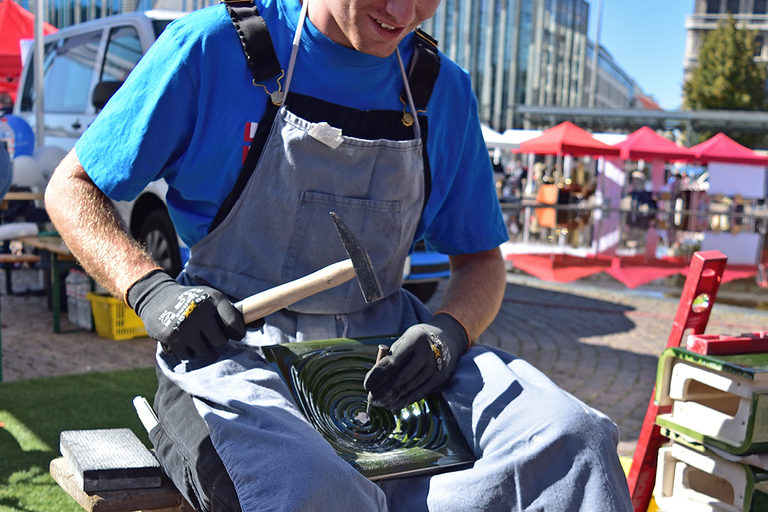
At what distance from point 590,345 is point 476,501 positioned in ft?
18.5

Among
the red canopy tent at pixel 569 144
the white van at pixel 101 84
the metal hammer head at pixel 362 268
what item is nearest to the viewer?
the metal hammer head at pixel 362 268

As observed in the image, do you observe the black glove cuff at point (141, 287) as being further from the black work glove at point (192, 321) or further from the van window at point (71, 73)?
the van window at point (71, 73)

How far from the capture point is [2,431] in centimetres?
423

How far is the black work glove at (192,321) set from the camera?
163 centimetres

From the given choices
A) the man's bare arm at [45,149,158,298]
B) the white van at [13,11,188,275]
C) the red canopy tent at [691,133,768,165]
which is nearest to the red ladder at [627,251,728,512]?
the man's bare arm at [45,149,158,298]

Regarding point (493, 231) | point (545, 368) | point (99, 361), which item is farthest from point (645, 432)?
point (99, 361)

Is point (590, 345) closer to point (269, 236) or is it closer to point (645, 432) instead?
point (645, 432)

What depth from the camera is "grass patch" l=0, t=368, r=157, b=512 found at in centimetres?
345

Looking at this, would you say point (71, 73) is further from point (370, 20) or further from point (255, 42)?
point (370, 20)

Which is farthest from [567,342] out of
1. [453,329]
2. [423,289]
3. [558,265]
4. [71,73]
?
[558,265]

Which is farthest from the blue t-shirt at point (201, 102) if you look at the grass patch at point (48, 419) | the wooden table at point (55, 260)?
the wooden table at point (55, 260)

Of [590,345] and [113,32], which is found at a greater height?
[113,32]

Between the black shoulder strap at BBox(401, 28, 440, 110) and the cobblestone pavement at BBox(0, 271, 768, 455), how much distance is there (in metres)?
2.97

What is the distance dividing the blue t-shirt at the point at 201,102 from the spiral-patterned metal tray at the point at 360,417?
40 centimetres
